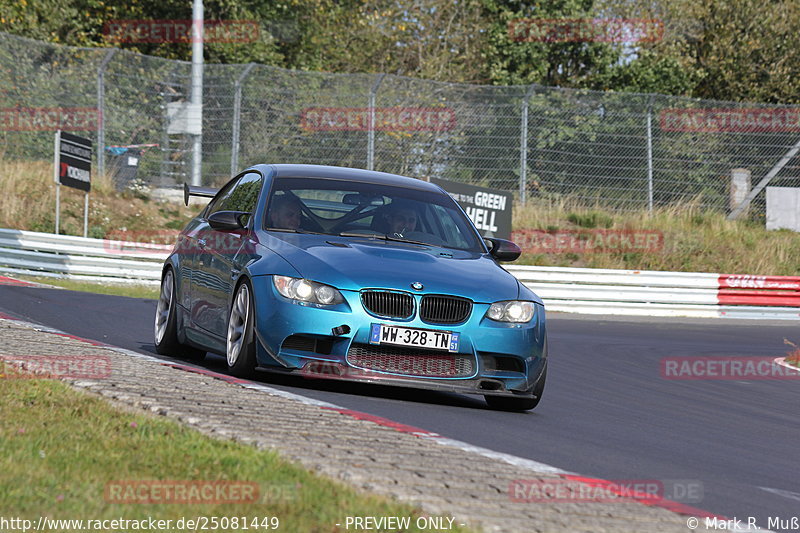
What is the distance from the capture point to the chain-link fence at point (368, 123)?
26750mm

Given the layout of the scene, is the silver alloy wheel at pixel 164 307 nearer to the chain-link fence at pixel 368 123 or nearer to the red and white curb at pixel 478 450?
the red and white curb at pixel 478 450

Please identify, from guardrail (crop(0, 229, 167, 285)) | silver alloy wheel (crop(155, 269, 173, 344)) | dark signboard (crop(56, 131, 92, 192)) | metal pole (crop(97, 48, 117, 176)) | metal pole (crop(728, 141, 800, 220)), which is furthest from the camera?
metal pole (crop(728, 141, 800, 220))

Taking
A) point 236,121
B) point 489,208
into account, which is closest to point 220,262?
point 489,208

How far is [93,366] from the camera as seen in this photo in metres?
7.36

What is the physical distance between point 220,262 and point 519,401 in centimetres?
234

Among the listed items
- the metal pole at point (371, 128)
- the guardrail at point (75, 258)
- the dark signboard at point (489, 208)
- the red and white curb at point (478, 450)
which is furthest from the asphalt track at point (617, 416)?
the metal pole at point (371, 128)

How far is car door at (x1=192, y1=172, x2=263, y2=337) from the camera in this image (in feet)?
28.5

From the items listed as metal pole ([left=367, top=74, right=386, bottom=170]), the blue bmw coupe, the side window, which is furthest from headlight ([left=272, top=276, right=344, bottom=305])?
metal pole ([left=367, top=74, right=386, bottom=170])

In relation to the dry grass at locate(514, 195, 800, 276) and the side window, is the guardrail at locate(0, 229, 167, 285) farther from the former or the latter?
the side window

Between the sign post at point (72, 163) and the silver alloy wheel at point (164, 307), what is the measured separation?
14488 mm

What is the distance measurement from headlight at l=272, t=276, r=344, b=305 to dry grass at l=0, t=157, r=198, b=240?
766 inches

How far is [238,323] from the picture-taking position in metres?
8.38

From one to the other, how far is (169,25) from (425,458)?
105 ft

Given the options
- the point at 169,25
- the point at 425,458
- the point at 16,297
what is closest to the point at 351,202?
the point at 425,458
